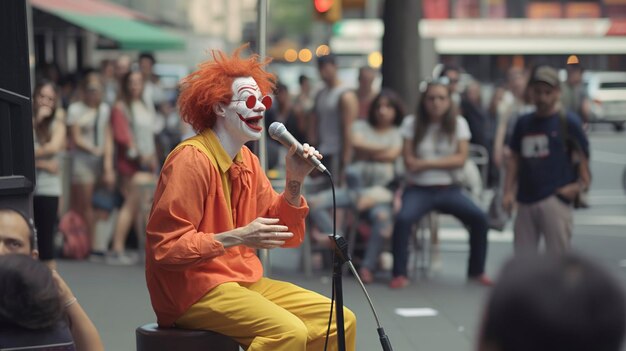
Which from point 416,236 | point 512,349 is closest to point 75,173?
point 416,236

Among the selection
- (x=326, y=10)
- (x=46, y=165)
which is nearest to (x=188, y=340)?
(x=46, y=165)

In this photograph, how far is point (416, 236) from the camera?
968cm

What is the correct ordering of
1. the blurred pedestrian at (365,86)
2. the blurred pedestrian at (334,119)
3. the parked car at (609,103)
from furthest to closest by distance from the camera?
the parked car at (609,103) < the blurred pedestrian at (365,86) < the blurred pedestrian at (334,119)

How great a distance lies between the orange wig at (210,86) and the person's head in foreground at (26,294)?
5.73 ft

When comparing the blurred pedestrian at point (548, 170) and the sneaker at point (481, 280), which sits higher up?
the blurred pedestrian at point (548, 170)

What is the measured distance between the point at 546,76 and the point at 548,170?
626 mm

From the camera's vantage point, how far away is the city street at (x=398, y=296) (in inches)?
293

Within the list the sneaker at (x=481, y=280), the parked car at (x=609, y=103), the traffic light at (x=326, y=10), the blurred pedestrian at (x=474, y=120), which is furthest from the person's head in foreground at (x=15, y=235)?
the parked car at (x=609, y=103)

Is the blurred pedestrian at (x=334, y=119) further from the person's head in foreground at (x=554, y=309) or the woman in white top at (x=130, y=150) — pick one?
the person's head in foreground at (x=554, y=309)

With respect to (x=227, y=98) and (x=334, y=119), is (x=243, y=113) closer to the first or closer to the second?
(x=227, y=98)

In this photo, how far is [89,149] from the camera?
1071 centimetres

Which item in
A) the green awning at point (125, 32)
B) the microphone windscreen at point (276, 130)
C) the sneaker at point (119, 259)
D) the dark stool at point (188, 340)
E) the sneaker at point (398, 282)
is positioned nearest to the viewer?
the microphone windscreen at point (276, 130)

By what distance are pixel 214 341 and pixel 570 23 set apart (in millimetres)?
50309

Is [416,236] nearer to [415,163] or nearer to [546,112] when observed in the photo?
[415,163]
